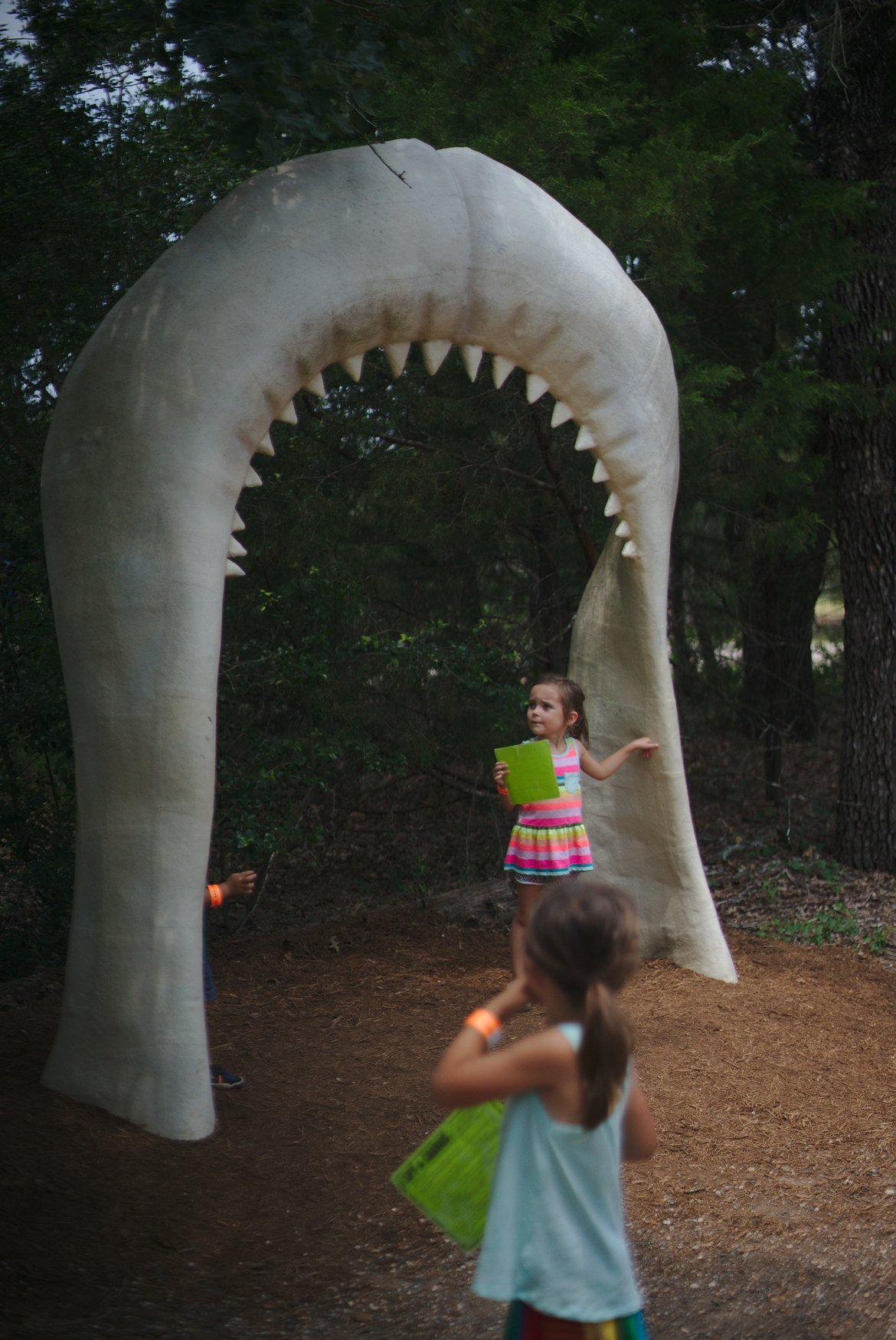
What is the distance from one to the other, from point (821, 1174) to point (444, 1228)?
6.63ft

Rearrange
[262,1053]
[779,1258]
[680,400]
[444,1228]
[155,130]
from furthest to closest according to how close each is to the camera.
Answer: [680,400] → [155,130] → [262,1053] → [779,1258] → [444,1228]

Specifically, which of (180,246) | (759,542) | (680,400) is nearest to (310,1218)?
(180,246)

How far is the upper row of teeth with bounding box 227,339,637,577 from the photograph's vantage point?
12.2ft

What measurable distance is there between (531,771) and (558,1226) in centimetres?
269

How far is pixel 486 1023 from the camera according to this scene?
76.9 inches

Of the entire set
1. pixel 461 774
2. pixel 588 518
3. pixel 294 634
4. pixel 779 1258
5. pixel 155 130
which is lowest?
pixel 779 1258

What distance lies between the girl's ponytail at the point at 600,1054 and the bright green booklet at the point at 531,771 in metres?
2.60

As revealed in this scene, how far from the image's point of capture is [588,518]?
295 inches

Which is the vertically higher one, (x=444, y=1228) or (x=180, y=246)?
(x=180, y=246)

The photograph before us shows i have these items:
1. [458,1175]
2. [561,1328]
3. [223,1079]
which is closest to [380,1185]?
[223,1079]

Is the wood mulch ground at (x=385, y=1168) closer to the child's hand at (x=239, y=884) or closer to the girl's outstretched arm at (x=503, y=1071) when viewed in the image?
the child's hand at (x=239, y=884)

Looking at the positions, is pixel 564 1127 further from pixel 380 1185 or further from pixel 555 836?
pixel 555 836

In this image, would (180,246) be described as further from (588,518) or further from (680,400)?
(588,518)

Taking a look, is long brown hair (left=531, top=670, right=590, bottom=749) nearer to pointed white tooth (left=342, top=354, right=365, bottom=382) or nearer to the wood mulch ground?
the wood mulch ground
